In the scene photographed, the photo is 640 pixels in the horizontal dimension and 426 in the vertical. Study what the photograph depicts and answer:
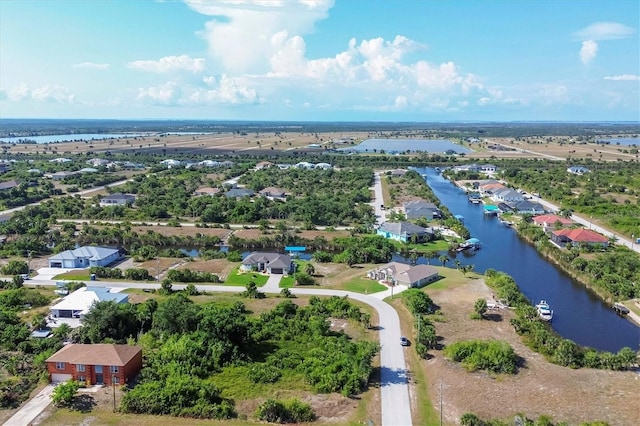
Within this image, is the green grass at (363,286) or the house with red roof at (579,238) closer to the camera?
the green grass at (363,286)

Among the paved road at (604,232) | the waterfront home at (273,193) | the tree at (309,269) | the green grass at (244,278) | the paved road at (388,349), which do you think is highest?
the waterfront home at (273,193)

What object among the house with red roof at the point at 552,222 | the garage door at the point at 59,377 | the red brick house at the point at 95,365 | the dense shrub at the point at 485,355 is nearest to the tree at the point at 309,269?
the dense shrub at the point at 485,355

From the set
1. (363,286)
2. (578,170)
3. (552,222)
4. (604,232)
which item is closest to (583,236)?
(604,232)

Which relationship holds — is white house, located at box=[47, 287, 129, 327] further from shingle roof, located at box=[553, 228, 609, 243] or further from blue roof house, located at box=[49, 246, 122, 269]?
shingle roof, located at box=[553, 228, 609, 243]

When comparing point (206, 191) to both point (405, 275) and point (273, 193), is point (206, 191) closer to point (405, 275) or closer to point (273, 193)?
point (273, 193)

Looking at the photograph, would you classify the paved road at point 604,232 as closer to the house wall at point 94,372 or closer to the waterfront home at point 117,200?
the house wall at point 94,372

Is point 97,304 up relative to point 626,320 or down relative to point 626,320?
up

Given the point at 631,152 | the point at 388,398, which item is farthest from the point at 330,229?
the point at 631,152

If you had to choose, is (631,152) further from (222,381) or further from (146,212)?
(222,381)
